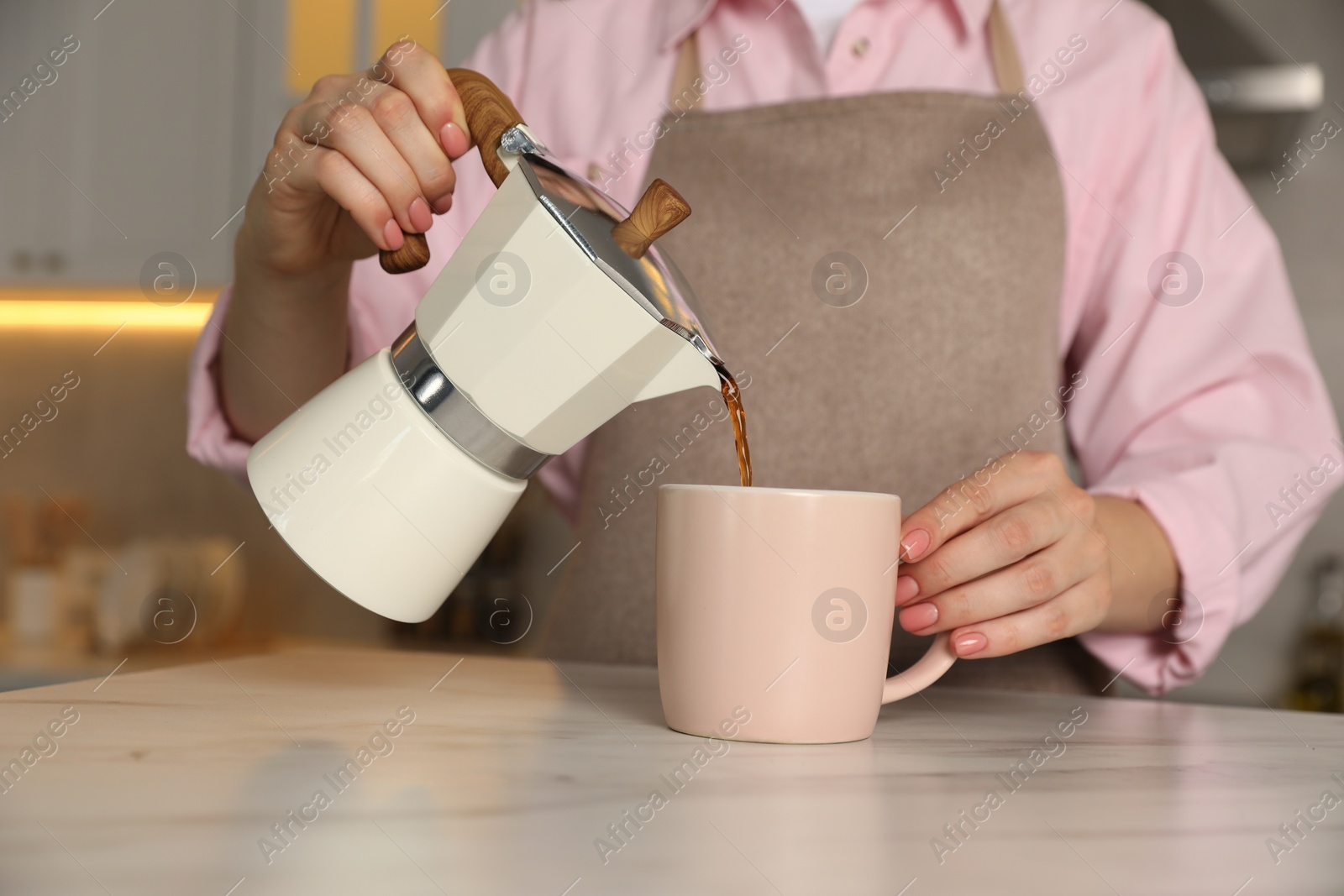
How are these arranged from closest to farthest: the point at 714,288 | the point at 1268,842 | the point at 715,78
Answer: the point at 1268,842, the point at 714,288, the point at 715,78

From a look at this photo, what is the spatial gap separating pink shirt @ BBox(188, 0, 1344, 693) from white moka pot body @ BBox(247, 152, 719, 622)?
1.27 ft

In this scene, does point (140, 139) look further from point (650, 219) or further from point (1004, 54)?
point (650, 219)

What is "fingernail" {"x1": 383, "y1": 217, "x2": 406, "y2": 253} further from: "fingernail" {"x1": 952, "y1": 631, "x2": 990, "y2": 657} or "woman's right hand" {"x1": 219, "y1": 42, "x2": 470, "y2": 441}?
"fingernail" {"x1": 952, "y1": 631, "x2": 990, "y2": 657}

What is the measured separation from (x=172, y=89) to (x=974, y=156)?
191 cm

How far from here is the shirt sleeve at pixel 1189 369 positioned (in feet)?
2.78

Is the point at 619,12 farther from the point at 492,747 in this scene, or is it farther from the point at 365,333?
the point at 492,747

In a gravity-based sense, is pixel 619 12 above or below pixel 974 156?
above

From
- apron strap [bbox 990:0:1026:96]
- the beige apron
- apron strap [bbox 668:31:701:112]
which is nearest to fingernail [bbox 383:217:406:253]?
the beige apron

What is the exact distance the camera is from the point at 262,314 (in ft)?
2.56

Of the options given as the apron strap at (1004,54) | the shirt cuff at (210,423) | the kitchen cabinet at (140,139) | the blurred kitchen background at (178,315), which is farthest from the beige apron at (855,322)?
the kitchen cabinet at (140,139)

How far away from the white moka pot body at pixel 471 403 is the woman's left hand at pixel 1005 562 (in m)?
0.18

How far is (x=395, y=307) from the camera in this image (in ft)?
3.23

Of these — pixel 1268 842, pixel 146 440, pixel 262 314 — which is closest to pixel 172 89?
pixel 146 440

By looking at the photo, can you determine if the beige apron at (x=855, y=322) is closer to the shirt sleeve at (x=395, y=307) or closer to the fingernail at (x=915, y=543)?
the shirt sleeve at (x=395, y=307)
